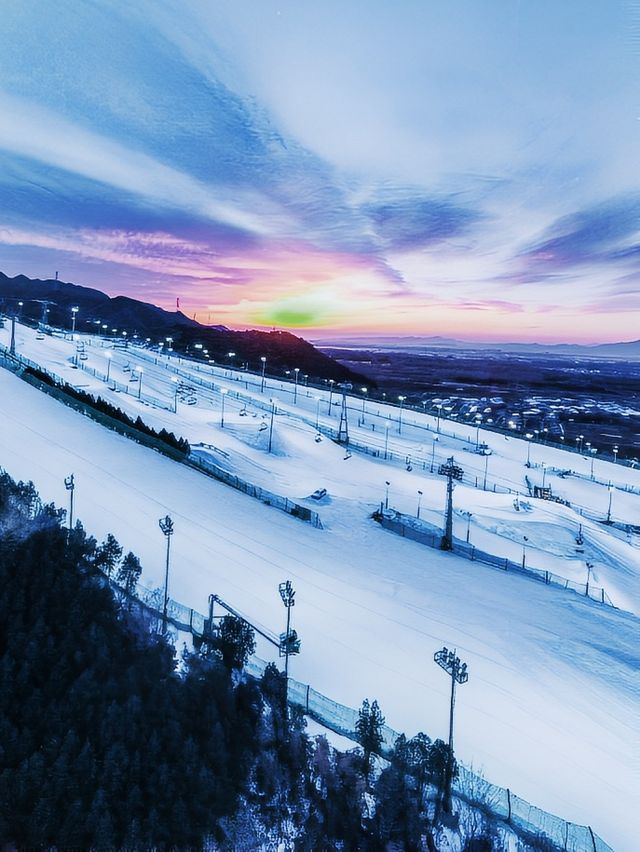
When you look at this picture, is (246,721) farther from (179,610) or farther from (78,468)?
(78,468)

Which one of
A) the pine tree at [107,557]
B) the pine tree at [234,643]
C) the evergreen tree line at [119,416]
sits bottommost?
the pine tree at [234,643]

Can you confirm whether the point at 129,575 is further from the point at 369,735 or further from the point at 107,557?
the point at 369,735

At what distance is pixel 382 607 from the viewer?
19812mm

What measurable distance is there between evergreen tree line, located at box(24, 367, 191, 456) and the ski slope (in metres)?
1.75

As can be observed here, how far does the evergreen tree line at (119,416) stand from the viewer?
113 feet

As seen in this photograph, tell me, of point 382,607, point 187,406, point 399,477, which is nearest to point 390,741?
point 382,607

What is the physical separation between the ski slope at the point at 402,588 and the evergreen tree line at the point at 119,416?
5.74 ft

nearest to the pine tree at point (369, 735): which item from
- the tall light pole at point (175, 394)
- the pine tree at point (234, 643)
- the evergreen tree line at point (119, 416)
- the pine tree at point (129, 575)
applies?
the pine tree at point (234, 643)

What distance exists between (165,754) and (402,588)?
13345 millimetres

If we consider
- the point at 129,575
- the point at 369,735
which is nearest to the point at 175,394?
the point at 129,575

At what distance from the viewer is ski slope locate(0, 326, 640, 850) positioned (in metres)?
14.0

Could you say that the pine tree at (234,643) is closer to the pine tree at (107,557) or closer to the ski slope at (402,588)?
the ski slope at (402,588)

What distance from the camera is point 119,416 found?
37719 millimetres

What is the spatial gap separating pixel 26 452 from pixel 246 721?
2405 cm
